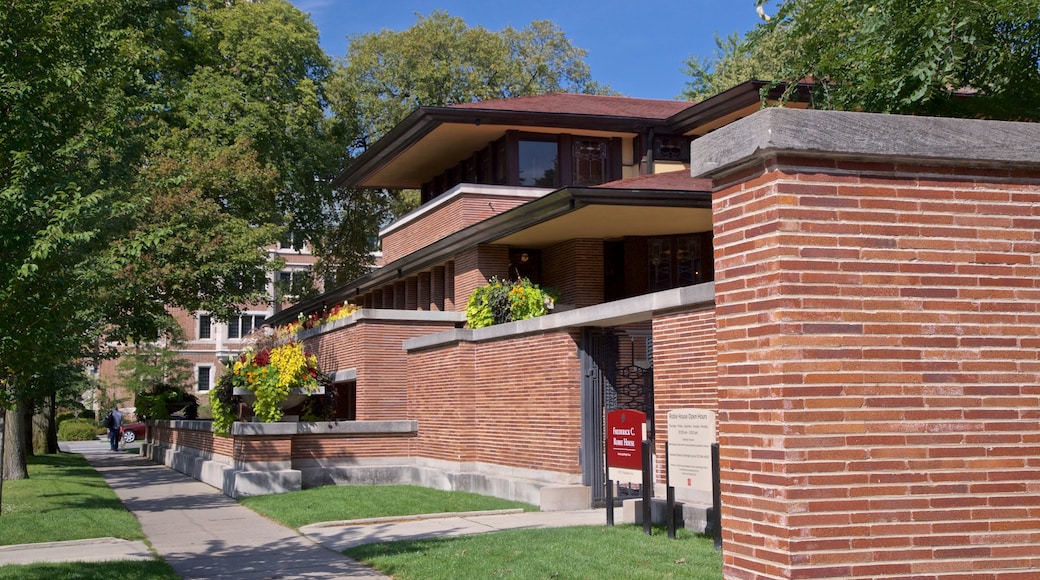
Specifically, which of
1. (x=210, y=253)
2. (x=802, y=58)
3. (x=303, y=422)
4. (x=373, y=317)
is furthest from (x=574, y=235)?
(x=210, y=253)

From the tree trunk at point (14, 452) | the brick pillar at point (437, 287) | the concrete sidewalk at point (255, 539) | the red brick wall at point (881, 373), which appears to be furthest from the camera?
the brick pillar at point (437, 287)

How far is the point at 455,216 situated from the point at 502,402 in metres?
8.41

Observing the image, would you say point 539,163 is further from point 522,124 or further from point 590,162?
point 590,162

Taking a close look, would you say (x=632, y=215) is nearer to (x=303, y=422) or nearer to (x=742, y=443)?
(x=303, y=422)

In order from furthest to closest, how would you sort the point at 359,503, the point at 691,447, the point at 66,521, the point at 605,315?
the point at 359,503 → the point at 66,521 → the point at 605,315 → the point at 691,447

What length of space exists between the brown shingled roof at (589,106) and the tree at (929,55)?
11577 mm

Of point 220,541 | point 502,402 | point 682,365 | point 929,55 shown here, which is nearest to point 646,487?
point 682,365

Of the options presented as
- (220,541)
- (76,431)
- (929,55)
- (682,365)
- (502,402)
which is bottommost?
(220,541)

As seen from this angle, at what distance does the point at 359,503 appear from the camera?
1683 centimetres

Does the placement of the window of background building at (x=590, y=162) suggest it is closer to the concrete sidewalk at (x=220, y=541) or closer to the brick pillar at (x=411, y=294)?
the brick pillar at (x=411, y=294)

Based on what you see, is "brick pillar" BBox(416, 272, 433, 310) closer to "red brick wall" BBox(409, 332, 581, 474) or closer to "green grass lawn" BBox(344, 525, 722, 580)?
"red brick wall" BBox(409, 332, 581, 474)

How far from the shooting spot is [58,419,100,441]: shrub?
60.8 m

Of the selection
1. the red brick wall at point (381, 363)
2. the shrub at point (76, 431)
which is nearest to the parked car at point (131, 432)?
the shrub at point (76, 431)

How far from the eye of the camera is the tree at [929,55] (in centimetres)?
1245
